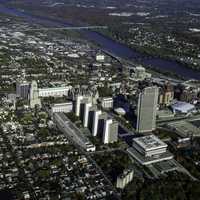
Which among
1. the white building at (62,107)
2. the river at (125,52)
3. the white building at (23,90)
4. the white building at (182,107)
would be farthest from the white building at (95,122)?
the river at (125,52)

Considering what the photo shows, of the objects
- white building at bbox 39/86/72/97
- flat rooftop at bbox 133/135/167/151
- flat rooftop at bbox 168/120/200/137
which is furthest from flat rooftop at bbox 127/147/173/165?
white building at bbox 39/86/72/97

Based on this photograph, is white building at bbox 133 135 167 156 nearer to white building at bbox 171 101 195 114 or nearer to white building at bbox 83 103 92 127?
white building at bbox 83 103 92 127

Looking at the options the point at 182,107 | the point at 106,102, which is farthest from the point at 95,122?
the point at 182,107

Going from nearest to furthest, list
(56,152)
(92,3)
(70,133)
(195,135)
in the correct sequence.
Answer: (56,152), (70,133), (195,135), (92,3)

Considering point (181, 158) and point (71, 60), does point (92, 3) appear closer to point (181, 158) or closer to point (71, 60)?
point (71, 60)

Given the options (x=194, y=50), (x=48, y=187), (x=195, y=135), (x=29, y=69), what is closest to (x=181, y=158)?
(x=195, y=135)

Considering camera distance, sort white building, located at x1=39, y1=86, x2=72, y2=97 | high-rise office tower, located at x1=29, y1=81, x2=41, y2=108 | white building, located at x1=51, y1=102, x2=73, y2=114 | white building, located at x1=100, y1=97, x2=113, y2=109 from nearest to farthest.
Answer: white building, located at x1=51, y1=102, x2=73, y2=114, high-rise office tower, located at x1=29, y1=81, x2=41, y2=108, white building, located at x1=100, y1=97, x2=113, y2=109, white building, located at x1=39, y1=86, x2=72, y2=97

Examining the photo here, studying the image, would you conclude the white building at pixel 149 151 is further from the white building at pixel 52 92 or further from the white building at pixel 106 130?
the white building at pixel 52 92
